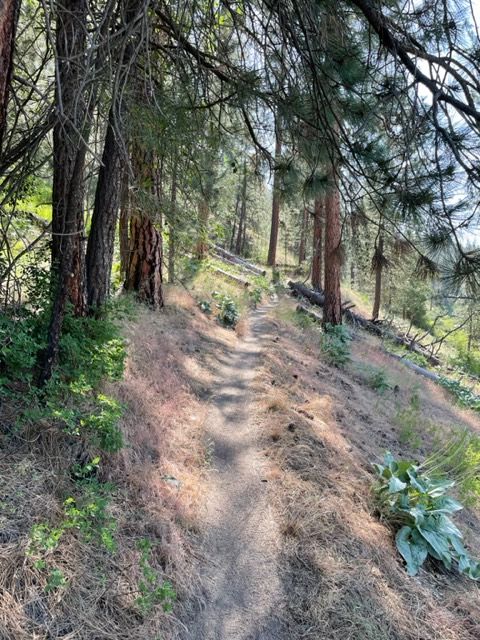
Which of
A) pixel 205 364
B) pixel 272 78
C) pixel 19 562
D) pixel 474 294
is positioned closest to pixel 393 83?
pixel 272 78

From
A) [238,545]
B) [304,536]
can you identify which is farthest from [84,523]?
[304,536]

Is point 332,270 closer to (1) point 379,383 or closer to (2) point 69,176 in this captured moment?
(1) point 379,383

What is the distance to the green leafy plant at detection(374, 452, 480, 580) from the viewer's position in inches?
124

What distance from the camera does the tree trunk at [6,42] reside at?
193 cm

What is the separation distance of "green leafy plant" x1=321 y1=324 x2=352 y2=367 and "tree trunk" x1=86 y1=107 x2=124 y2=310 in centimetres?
536

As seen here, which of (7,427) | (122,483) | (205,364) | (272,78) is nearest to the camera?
(7,427)

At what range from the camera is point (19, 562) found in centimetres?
190

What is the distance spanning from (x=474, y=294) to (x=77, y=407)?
307 cm

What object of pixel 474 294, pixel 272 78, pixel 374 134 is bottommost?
pixel 474 294

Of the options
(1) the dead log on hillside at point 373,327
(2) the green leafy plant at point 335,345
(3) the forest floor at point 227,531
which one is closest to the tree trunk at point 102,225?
(3) the forest floor at point 227,531

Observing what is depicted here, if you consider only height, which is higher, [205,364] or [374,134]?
[374,134]

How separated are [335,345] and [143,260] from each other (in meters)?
4.46

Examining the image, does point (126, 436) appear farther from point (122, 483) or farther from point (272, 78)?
point (272, 78)

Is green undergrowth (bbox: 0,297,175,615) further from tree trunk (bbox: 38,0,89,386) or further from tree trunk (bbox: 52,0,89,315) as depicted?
tree trunk (bbox: 52,0,89,315)
